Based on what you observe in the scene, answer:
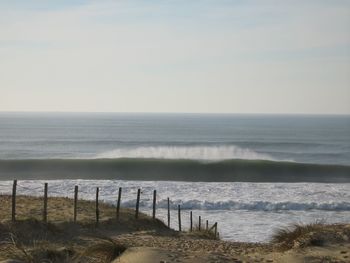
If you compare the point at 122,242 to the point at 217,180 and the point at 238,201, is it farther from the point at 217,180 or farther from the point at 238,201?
the point at 217,180

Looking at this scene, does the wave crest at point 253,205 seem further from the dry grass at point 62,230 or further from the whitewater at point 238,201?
the dry grass at point 62,230

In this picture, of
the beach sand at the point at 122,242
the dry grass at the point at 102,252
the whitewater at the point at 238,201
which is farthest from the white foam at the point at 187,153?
the dry grass at the point at 102,252

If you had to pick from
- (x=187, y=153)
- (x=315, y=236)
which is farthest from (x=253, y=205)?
(x=187, y=153)

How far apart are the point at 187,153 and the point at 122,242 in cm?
5526

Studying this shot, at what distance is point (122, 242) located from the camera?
12.7 m

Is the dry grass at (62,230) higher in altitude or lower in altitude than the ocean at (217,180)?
higher

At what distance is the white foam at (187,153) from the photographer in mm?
63281

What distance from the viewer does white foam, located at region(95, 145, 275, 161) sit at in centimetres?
6328

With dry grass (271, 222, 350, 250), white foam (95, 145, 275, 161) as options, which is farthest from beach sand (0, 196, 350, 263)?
white foam (95, 145, 275, 161)

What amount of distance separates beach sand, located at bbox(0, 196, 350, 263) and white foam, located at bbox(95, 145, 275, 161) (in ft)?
141

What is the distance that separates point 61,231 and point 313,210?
1825 cm

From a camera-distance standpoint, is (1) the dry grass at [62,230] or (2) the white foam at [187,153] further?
(2) the white foam at [187,153]

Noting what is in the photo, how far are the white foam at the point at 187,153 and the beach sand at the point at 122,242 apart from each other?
43.0 metres

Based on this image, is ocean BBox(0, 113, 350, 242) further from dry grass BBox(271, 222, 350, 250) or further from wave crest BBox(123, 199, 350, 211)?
dry grass BBox(271, 222, 350, 250)
